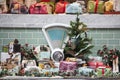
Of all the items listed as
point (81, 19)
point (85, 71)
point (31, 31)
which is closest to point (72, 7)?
point (81, 19)

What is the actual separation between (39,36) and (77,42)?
61 cm

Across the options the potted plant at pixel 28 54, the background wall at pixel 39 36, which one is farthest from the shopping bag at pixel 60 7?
the potted plant at pixel 28 54

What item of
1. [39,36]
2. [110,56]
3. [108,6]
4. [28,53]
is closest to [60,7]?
[39,36]

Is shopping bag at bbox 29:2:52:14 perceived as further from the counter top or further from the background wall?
the background wall

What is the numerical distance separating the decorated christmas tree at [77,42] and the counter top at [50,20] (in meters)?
0.30

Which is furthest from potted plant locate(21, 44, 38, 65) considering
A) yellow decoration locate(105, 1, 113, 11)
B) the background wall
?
yellow decoration locate(105, 1, 113, 11)

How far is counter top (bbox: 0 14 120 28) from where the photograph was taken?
6.21m

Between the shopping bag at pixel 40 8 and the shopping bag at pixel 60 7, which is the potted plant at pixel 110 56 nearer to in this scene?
the shopping bag at pixel 60 7

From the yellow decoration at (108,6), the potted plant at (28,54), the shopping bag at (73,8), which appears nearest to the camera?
the potted plant at (28,54)

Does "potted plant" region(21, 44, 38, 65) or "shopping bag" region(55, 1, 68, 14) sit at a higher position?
"shopping bag" region(55, 1, 68, 14)

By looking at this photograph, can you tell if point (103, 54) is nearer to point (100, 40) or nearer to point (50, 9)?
point (100, 40)

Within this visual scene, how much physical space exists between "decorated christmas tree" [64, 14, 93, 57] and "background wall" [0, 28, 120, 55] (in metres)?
0.32

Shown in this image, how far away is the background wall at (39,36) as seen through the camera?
Result: 6.23 meters

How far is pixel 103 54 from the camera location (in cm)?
611
